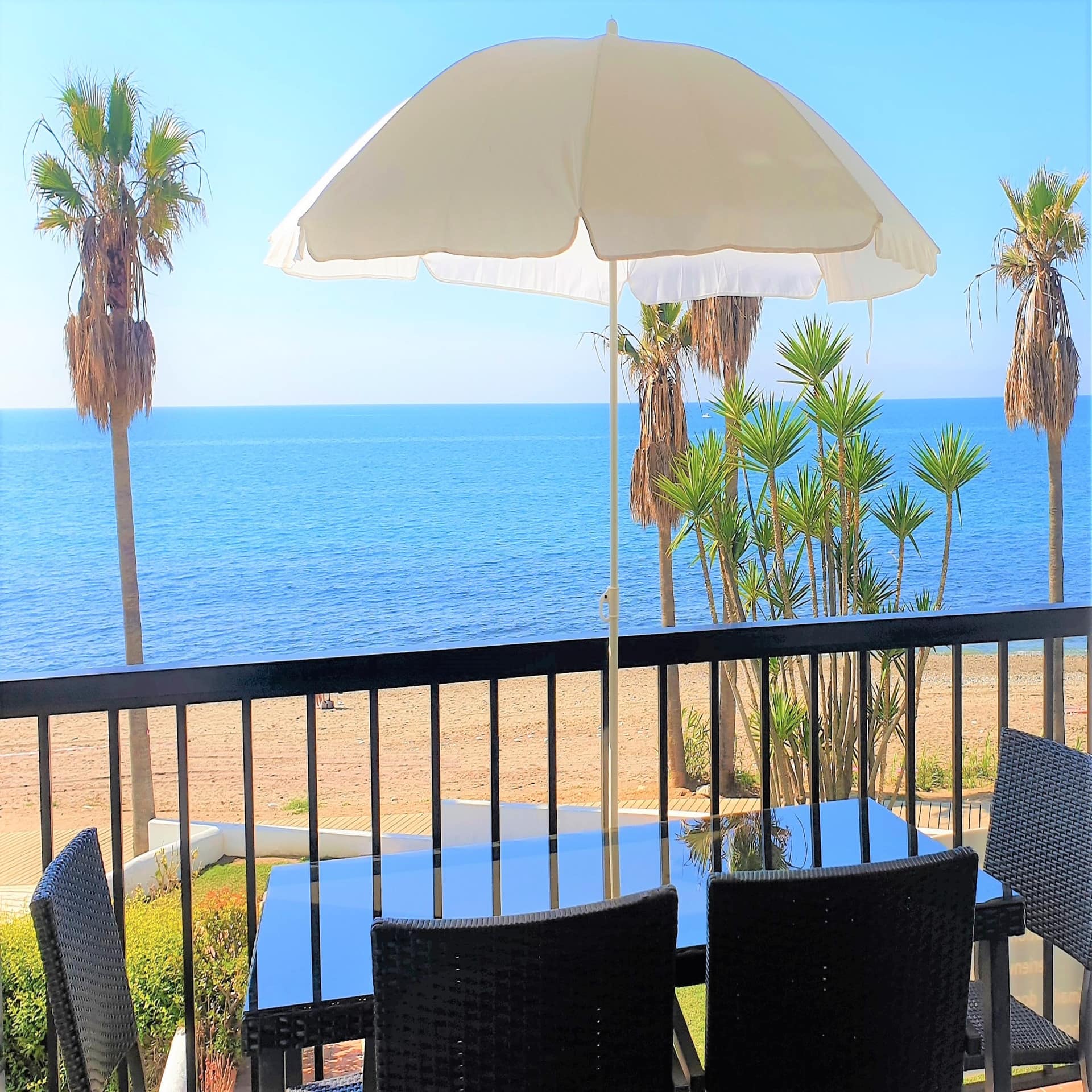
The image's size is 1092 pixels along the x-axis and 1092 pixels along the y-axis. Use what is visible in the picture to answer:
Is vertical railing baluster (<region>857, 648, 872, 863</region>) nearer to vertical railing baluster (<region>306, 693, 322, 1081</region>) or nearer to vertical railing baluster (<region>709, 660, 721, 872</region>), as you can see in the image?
vertical railing baluster (<region>709, 660, 721, 872</region>)

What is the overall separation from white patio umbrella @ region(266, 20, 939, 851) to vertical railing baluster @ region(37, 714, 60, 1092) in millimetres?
1008

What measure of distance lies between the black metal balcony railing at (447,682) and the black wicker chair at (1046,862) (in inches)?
7.0

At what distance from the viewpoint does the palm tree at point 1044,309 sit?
578 inches


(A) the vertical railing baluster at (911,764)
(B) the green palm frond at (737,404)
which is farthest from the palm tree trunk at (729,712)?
(A) the vertical railing baluster at (911,764)

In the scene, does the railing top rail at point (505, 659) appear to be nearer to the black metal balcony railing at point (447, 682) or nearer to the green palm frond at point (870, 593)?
the black metal balcony railing at point (447, 682)

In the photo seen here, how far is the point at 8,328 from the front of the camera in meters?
33.4

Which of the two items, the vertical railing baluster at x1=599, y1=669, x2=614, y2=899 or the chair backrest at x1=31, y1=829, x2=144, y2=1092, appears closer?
the chair backrest at x1=31, y1=829, x2=144, y2=1092

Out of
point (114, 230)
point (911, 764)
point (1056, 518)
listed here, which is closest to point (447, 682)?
point (911, 764)

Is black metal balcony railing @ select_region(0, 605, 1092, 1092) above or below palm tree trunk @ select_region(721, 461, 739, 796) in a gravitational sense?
above

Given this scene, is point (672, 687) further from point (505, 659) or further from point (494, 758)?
point (505, 659)

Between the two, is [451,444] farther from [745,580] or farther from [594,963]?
[594,963]

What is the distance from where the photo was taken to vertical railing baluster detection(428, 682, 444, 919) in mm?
1726

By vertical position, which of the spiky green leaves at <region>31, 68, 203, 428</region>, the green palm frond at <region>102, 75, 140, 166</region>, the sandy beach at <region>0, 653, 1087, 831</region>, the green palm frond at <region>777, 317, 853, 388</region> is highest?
the green palm frond at <region>102, 75, 140, 166</region>

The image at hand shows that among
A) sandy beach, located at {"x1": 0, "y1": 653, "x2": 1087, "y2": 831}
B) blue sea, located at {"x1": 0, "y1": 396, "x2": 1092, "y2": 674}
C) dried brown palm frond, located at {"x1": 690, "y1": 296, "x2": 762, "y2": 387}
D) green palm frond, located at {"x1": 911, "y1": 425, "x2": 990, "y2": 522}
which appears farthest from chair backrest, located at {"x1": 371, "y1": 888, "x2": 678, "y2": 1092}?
blue sea, located at {"x1": 0, "y1": 396, "x2": 1092, "y2": 674}
